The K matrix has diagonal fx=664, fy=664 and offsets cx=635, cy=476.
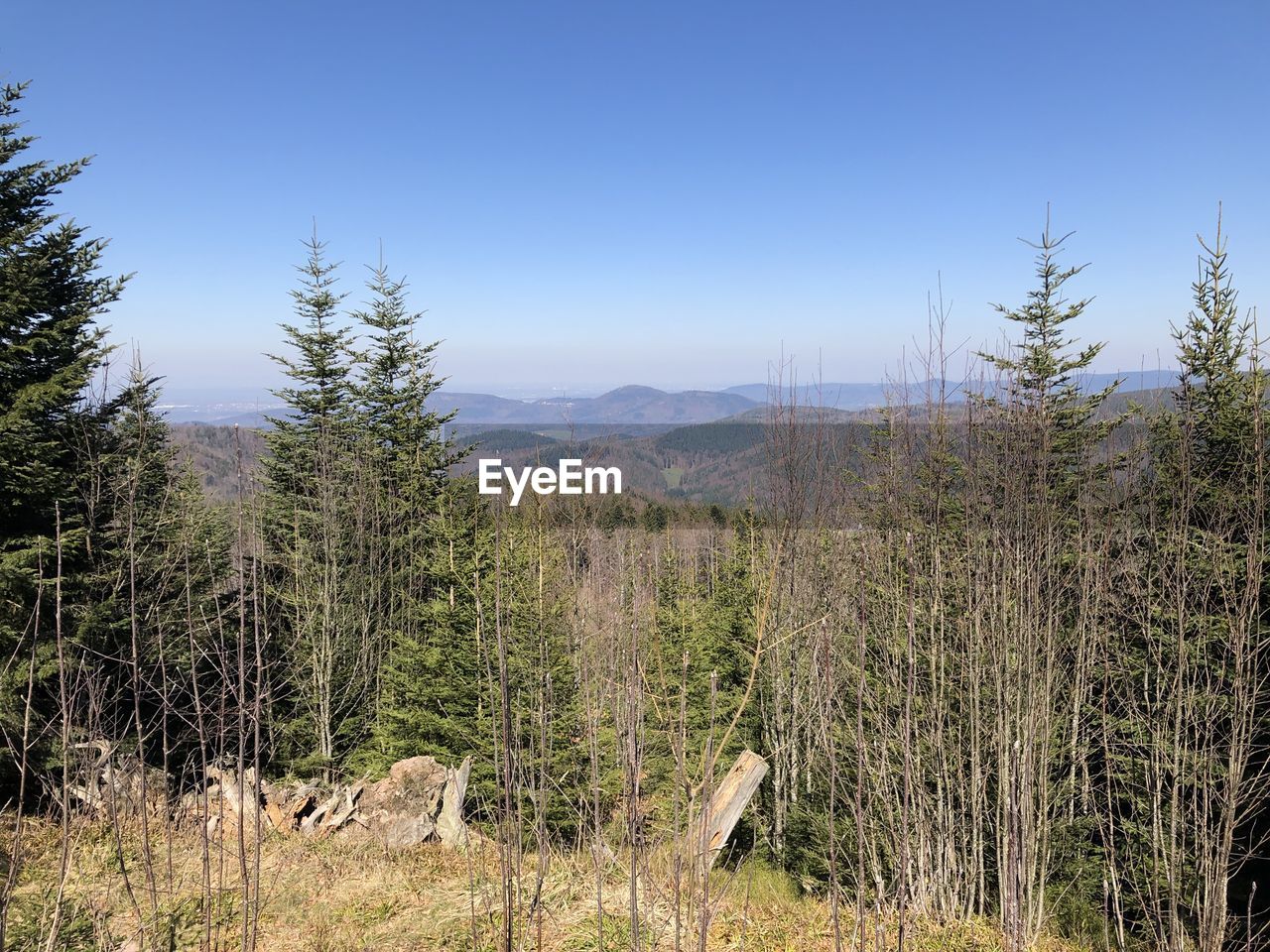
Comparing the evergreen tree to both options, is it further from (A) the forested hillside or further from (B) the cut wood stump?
(B) the cut wood stump

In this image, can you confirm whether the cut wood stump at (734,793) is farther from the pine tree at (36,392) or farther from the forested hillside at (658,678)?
the pine tree at (36,392)

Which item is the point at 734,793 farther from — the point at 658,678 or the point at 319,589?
the point at 319,589

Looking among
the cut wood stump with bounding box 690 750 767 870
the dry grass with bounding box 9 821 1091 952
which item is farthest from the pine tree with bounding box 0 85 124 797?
the cut wood stump with bounding box 690 750 767 870

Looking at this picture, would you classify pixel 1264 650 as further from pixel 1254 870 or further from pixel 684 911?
pixel 684 911

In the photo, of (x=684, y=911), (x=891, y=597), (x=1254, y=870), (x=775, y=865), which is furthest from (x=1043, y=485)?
(x=775, y=865)

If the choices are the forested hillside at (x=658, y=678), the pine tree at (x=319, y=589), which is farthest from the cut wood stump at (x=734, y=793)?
the pine tree at (x=319, y=589)

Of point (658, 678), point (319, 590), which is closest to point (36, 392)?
point (319, 590)

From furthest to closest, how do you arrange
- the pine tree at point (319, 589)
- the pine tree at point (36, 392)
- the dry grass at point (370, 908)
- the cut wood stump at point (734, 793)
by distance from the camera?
the pine tree at point (319, 589) < the pine tree at point (36, 392) < the cut wood stump at point (734, 793) < the dry grass at point (370, 908)
